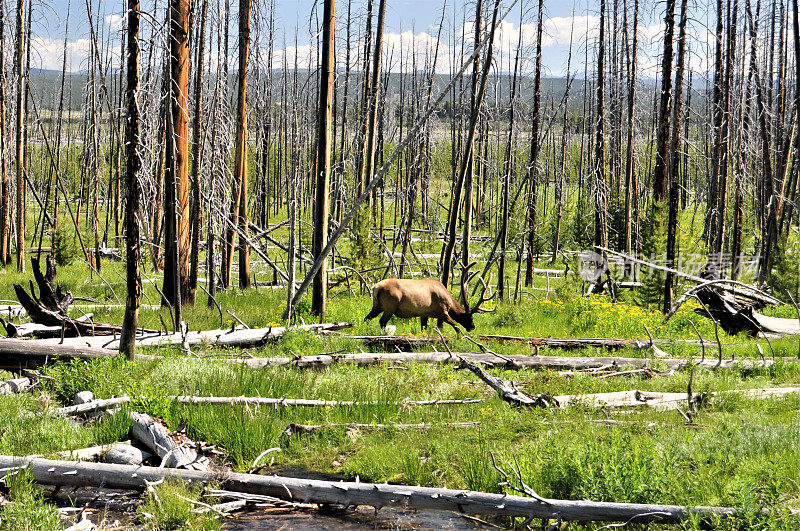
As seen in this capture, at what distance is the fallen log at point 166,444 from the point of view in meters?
6.35

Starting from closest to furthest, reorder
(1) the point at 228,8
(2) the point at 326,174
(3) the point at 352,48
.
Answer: (2) the point at 326,174 → (1) the point at 228,8 → (3) the point at 352,48

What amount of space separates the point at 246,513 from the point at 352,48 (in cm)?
2081

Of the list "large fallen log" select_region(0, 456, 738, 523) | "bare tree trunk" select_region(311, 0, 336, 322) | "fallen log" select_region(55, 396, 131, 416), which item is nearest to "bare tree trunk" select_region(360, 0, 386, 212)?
"bare tree trunk" select_region(311, 0, 336, 322)

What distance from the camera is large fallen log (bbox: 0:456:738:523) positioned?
16.7 ft

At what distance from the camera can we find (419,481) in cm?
643

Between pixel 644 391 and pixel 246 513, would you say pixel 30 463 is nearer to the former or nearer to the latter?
pixel 246 513

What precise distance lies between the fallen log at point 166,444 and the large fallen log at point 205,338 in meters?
2.96

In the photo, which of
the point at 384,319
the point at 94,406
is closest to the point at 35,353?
the point at 94,406

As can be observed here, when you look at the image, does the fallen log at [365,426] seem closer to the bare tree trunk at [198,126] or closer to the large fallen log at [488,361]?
the large fallen log at [488,361]

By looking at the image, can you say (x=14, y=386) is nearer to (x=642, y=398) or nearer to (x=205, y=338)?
(x=205, y=338)

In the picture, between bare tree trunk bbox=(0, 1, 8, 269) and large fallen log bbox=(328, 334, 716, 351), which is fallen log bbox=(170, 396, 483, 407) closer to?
large fallen log bbox=(328, 334, 716, 351)

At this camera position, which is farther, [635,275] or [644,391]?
[635,275]

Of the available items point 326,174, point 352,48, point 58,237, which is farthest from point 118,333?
point 58,237

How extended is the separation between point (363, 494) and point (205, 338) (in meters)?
5.95
